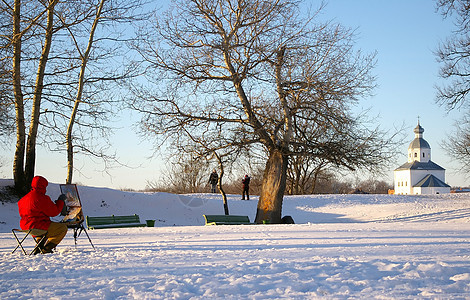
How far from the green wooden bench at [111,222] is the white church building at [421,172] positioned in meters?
108

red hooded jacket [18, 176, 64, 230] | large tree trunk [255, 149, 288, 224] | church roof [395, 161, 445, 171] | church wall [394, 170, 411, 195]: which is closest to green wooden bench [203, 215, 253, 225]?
large tree trunk [255, 149, 288, 224]

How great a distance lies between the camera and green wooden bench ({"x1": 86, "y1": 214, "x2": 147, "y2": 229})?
62.1 ft

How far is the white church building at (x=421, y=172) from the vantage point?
121438 millimetres

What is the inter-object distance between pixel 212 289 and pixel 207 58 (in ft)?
48.9

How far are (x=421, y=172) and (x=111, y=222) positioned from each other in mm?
116666

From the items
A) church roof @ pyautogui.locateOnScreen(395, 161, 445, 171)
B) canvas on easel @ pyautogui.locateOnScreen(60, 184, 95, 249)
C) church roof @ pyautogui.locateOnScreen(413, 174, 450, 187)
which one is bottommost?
canvas on easel @ pyautogui.locateOnScreen(60, 184, 95, 249)

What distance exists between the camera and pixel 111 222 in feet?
65.4

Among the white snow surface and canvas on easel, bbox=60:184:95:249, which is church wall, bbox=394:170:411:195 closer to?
the white snow surface

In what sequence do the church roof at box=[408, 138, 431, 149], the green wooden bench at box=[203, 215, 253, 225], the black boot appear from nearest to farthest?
1. the black boot
2. the green wooden bench at box=[203, 215, 253, 225]
3. the church roof at box=[408, 138, 431, 149]

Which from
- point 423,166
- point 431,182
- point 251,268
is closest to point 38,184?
point 251,268

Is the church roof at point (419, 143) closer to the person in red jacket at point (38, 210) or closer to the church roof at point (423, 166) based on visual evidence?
the church roof at point (423, 166)

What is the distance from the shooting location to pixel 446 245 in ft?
34.1

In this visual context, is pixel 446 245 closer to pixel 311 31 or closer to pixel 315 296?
pixel 315 296

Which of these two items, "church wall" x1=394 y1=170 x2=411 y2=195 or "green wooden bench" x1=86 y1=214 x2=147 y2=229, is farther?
"church wall" x1=394 y1=170 x2=411 y2=195
